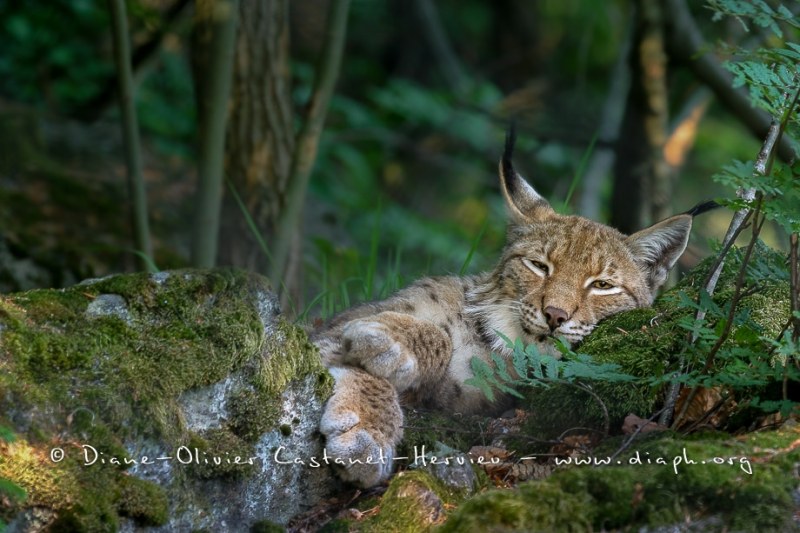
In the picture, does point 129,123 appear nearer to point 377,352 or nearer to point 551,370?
point 377,352

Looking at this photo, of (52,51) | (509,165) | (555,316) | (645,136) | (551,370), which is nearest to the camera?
(551,370)

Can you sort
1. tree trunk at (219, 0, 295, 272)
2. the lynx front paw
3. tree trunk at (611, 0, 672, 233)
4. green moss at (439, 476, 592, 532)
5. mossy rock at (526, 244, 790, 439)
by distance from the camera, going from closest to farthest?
green moss at (439, 476, 592, 532) < mossy rock at (526, 244, 790, 439) < the lynx front paw < tree trunk at (219, 0, 295, 272) < tree trunk at (611, 0, 672, 233)

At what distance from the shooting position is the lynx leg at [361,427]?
331 cm

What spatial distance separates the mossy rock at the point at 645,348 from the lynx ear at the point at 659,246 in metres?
0.38

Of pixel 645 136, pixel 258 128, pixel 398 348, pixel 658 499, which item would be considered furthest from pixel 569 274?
pixel 645 136

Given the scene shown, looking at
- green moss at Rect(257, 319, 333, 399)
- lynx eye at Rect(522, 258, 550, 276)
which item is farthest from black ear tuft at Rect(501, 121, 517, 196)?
green moss at Rect(257, 319, 333, 399)

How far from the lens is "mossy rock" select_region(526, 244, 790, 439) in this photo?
11.3ft

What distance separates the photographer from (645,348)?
367cm

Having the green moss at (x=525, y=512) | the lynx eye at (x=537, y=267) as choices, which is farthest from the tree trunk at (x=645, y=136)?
the green moss at (x=525, y=512)

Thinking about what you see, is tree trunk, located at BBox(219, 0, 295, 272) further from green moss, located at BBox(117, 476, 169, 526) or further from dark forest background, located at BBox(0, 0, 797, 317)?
green moss, located at BBox(117, 476, 169, 526)

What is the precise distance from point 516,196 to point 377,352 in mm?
1494

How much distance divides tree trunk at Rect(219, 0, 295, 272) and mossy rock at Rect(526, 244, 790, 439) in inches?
120

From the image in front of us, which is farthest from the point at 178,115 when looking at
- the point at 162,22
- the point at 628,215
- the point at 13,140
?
the point at 628,215

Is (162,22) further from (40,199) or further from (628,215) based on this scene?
(628,215)
